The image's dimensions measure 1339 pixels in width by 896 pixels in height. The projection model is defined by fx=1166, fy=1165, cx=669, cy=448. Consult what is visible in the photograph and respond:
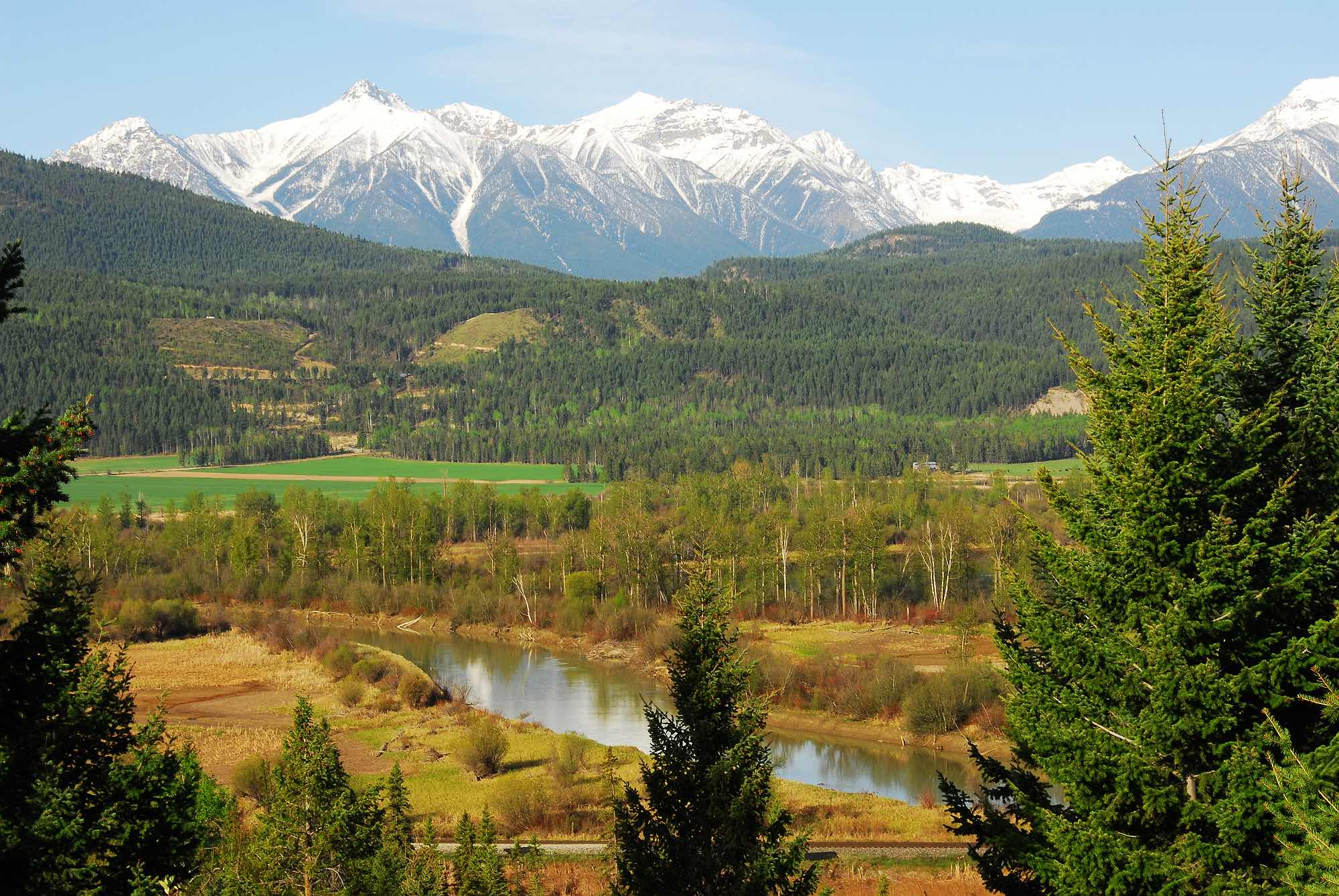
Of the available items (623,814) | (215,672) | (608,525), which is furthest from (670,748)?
(608,525)

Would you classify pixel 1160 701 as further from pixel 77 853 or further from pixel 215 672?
pixel 215 672

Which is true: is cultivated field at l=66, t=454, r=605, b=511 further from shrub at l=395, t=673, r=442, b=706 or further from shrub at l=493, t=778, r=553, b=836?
shrub at l=493, t=778, r=553, b=836

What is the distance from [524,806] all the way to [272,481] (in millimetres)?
141461

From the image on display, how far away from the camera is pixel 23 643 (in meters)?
14.8

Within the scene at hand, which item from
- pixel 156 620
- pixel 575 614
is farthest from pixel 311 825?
pixel 156 620

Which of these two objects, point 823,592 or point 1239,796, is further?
point 823,592

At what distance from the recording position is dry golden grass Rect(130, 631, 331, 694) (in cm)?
7862

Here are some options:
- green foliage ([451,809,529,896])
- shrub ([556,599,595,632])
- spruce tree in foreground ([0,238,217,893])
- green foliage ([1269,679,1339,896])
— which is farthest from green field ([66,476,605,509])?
green foliage ([1269,679,1339,896])

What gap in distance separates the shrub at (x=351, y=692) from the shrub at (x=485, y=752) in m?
16.7

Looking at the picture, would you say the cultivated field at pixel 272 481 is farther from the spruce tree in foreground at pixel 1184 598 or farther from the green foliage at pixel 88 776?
the spruce tree in foreground at pixel 1184 598

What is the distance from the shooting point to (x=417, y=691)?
7269cm

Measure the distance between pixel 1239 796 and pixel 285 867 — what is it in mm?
16916

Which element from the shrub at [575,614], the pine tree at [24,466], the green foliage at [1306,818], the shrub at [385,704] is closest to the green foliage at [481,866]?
the pine tree at [24,466]

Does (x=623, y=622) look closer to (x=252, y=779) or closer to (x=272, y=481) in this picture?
(x=252, y=779)
